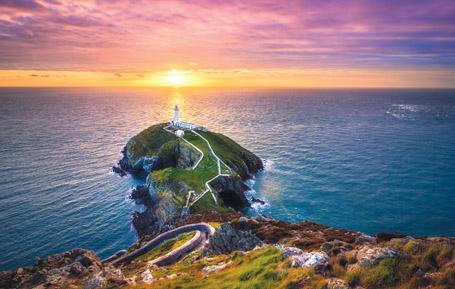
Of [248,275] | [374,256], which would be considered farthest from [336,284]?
[248,275]

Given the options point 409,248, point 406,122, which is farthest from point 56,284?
point 406,122

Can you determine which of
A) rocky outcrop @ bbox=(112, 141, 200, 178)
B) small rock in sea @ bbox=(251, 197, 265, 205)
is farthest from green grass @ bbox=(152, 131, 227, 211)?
small rock in sea @ bbox=(251, 197, 265, 205)

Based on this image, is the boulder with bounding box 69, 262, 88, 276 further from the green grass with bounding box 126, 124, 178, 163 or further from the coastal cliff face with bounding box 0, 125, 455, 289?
→ the green grass with bounding box 126, 124, 178, 163

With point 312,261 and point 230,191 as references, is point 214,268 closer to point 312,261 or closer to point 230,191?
point 312,261

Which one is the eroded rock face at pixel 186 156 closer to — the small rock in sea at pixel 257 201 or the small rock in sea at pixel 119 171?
the small rock in sea at pixel 119 171

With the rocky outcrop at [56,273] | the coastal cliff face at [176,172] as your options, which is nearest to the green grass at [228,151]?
the coastal cliff face at [176,172]

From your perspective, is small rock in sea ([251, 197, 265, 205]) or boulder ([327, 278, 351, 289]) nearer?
boulder ([327, 278, 351, 289])
